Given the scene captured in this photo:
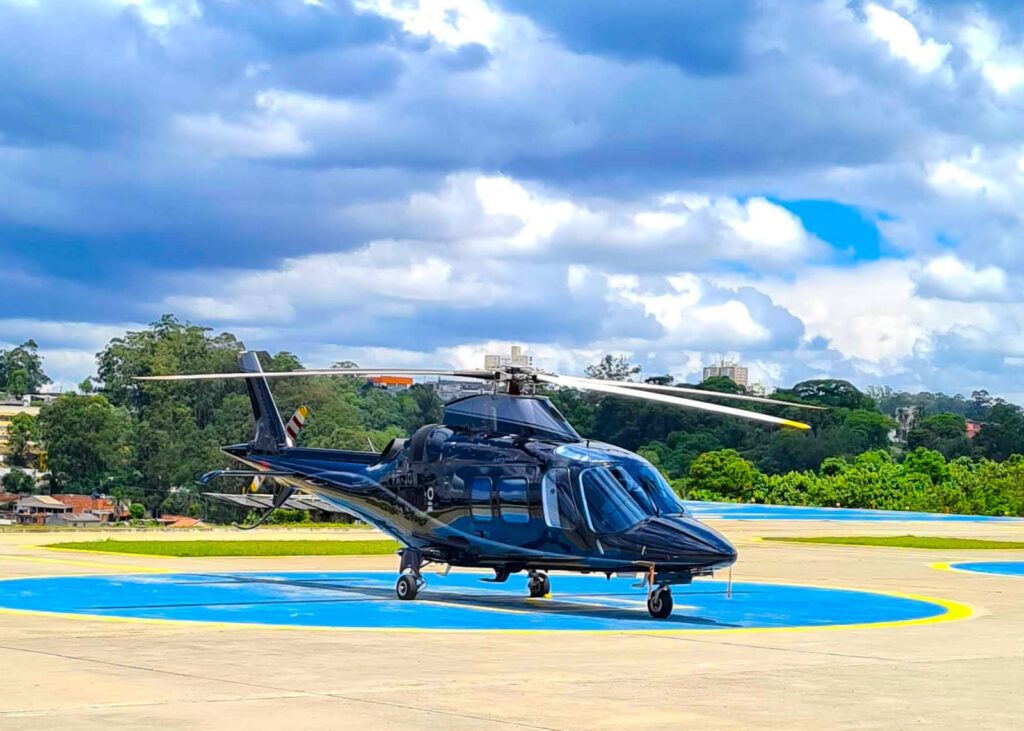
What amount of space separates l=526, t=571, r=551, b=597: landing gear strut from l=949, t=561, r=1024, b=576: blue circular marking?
48.9 feet

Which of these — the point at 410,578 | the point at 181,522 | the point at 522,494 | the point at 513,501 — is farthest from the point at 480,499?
the point at 181,522

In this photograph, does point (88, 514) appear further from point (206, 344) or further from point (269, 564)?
point (269, 564)

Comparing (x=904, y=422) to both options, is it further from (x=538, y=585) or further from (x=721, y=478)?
(x=538, y=585)

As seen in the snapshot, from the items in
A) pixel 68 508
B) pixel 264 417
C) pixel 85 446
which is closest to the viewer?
pixel 264 417

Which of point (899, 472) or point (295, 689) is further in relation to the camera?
point (899, 472)

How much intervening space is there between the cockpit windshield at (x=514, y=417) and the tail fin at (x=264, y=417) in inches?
217

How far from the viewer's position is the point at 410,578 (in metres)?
23.4

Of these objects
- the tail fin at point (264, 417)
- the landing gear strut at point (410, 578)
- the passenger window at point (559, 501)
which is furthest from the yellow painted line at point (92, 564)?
the passenger window at point (559, 501)

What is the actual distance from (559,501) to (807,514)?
6122cm

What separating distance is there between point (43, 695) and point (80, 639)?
4.72 metres

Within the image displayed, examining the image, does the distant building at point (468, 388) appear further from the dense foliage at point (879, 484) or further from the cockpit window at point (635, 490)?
the dense foliage at point (879, 484)

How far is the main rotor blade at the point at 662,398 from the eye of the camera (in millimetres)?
18594

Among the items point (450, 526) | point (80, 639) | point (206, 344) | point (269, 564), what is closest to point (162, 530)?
point (269, 564)

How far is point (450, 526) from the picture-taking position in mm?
23094
